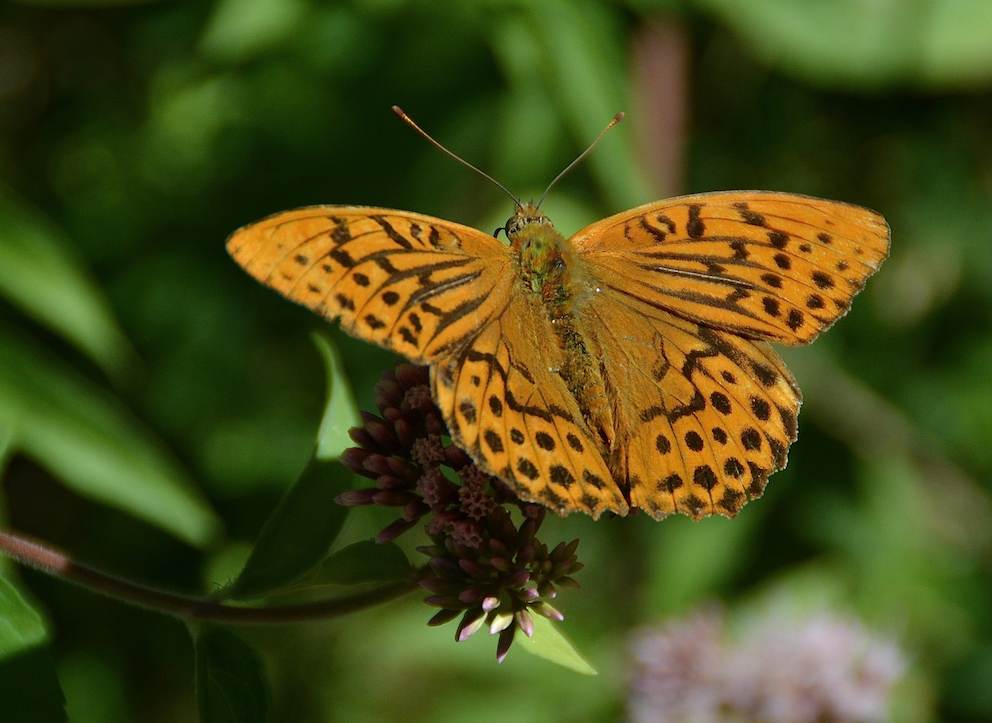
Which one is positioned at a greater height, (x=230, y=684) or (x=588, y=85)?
(x=588, y=85)

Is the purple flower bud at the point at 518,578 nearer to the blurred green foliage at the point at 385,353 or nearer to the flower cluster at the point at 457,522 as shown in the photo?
the flower cluster at the point at 457,522

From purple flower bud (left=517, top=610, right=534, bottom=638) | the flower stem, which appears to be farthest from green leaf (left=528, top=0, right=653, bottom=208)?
the flower stem

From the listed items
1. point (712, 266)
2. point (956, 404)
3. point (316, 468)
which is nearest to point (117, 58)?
point (316, 468)

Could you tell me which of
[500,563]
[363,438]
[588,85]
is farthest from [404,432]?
[588,85]

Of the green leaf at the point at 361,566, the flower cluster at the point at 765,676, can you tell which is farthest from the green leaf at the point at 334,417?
the flower cluster at the point at 765,676

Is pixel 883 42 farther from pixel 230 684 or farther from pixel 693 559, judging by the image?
pixel 230 684

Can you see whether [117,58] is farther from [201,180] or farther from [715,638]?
[715,638]
